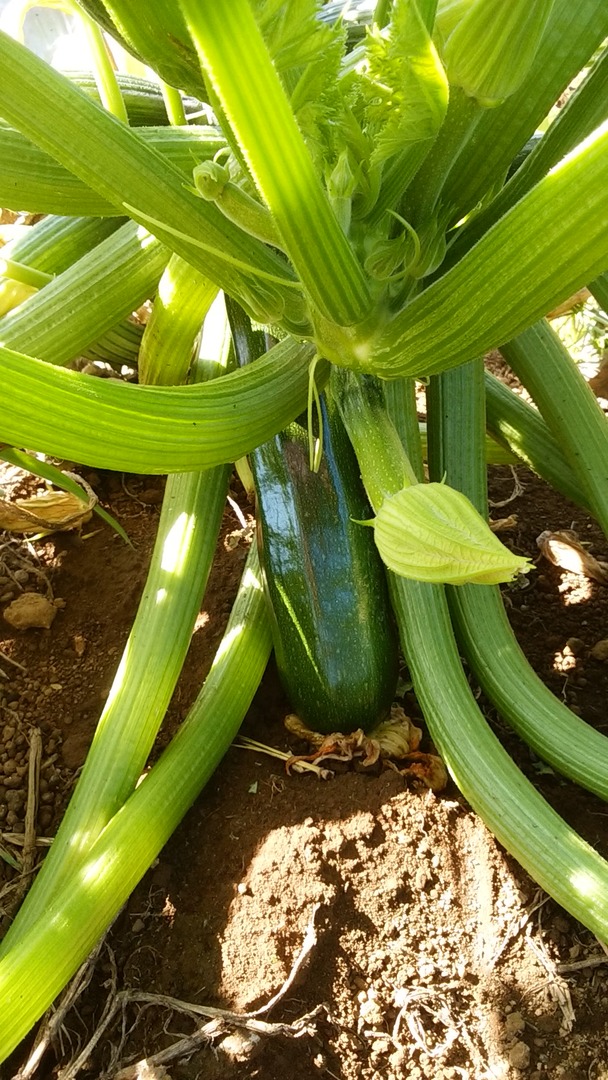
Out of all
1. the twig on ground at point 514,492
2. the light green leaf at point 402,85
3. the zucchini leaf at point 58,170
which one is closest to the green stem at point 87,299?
the zucchini leaf at point 58,170

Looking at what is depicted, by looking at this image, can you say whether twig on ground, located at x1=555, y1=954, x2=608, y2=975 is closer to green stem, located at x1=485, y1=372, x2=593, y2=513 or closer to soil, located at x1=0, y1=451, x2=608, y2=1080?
soil, located at x1=0, y1=451, x2=608, y2=1080

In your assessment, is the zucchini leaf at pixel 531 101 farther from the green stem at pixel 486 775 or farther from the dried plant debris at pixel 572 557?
the dried plant debris at pixel 572 557

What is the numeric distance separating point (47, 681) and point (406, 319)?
91cm

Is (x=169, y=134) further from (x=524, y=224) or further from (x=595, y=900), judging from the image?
(x=595, y=900)

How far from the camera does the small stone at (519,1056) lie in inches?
42.7

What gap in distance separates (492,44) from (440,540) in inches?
17.3

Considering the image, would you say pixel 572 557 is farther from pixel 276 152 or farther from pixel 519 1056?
pixel 276 152

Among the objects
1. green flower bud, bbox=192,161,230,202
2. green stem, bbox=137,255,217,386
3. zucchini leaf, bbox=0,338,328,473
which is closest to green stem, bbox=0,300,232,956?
green stem, bbox=137,255,217,386

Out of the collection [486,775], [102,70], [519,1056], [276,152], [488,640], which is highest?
[102,70]

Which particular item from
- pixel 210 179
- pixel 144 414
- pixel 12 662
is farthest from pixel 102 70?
pixel 12 662

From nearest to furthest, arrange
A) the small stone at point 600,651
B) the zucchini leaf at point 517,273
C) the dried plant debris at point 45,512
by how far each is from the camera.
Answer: the zucchini leaf at point 517,273 → the small stone at point 600,651 → the dried plant debris at point 45,512

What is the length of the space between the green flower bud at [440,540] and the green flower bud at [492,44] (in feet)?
1.24

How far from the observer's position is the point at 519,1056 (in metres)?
1.09

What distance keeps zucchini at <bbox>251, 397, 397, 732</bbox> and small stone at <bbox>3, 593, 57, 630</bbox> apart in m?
0.43
